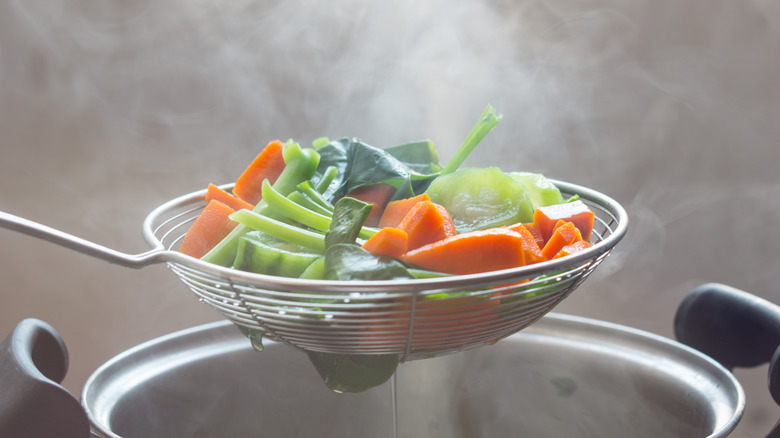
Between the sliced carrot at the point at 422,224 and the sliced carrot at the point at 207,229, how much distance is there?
0.76ft

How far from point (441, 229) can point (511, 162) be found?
87 centimetres

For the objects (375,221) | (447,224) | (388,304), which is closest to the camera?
(388,304)

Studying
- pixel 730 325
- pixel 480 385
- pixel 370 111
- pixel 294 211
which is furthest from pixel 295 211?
pixel 370 111

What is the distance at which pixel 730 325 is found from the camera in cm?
88

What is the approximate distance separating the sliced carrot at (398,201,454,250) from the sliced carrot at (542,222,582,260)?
0.11 meters

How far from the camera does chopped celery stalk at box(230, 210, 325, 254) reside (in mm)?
677

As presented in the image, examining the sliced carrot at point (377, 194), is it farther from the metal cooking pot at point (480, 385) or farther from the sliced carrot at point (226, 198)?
the metal cooking pot at point (480, 385)

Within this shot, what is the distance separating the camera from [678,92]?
1402mm

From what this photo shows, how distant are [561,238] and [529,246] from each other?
33 mm

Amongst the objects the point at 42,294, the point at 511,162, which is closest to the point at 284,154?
the point at 511,162

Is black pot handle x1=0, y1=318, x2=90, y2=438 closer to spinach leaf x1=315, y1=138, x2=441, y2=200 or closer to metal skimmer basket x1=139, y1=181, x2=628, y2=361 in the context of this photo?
metal skimmer basket x1=139, y1=181, x2=628, y2=361

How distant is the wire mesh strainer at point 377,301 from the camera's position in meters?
0.54

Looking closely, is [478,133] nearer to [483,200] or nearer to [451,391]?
[483,200]

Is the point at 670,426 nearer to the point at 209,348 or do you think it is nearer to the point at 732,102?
the point at 209,348
